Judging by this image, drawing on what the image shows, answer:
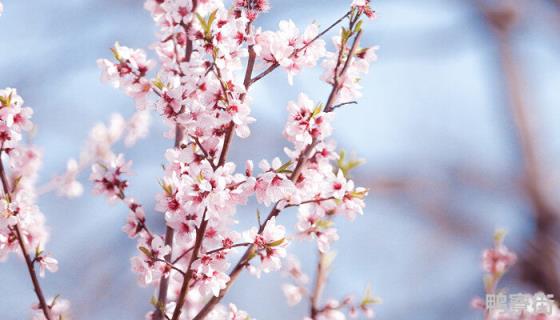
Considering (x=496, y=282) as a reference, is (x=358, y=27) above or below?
above

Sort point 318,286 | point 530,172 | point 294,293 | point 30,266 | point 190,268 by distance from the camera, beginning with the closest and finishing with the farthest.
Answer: point 190,268 < point 30,266 < point 318,286 < point 294,293 < point 530,172

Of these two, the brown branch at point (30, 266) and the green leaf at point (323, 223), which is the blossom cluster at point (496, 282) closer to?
the green leaf at point (323, 223)

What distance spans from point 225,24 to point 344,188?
1.51ft

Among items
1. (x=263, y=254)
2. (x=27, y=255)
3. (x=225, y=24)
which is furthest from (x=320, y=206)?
(x=27, y=255)

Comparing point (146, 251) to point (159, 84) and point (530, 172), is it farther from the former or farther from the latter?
point (530, 172)

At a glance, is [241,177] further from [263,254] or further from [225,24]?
[225,24]

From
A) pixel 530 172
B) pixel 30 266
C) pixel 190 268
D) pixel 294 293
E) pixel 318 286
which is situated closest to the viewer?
pixel 190 268

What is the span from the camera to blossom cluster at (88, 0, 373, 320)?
1.14 meters

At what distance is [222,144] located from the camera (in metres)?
1.22

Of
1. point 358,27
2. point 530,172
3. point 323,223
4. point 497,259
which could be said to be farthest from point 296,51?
point 530,172

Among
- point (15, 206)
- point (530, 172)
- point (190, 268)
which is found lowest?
A: point (190, 268)

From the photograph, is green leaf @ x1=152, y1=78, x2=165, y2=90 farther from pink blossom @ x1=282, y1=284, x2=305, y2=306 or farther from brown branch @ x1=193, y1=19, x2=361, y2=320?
pink blossom @ x1=282, y1=284, x2=305, y2=306

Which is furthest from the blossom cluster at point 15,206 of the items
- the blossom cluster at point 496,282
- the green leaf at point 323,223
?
the blossom cluster at point 496,282

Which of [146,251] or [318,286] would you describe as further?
[318,286]
